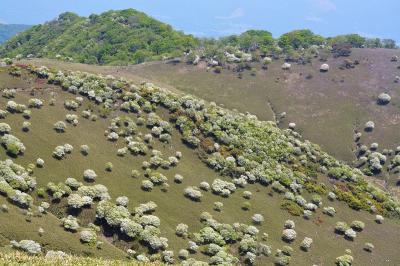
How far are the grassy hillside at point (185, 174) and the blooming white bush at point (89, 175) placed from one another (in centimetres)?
90

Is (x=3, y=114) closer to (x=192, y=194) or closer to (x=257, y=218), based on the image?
(x=192, y=194)

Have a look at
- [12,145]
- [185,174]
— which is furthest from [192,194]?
[12,145]

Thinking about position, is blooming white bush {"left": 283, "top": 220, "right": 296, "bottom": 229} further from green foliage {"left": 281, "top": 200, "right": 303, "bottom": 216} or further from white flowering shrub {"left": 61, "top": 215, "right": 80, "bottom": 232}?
white flowering shrub {"left": 61, "top": 215, "right": 80, "bottom": 232}

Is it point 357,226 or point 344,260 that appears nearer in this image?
point 344,260

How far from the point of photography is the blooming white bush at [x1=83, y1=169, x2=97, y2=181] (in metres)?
80.9

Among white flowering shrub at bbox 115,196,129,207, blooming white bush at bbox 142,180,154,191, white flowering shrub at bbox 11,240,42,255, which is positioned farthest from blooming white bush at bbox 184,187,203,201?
white flowering shrub at bbox 11,240,42,255

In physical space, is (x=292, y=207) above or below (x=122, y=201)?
below

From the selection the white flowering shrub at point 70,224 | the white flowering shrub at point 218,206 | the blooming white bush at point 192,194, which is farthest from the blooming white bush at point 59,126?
the white flowering shrub at point 218,206

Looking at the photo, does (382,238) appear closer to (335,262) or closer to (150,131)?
(335,262)

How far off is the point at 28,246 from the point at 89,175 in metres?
24.0

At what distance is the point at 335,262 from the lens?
83.2m

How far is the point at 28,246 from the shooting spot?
58062 mm

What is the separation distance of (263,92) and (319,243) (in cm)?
9564

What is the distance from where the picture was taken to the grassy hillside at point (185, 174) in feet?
244
